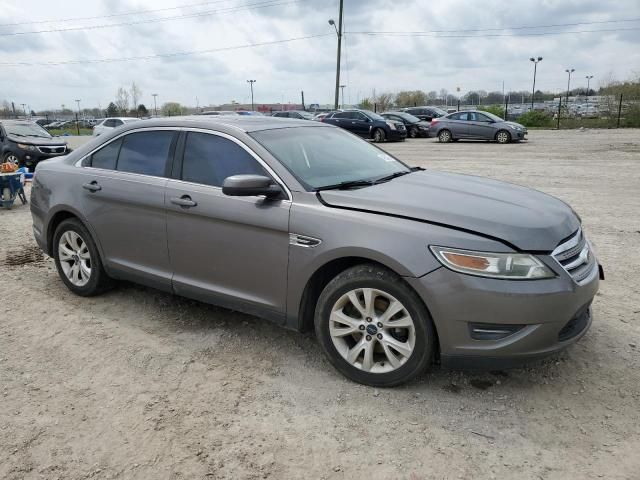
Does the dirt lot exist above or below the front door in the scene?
below

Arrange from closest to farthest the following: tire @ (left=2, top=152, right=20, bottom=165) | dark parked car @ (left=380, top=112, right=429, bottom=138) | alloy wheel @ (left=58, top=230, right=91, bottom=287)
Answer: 1. alloy wheel @ (left=58, top=230, right=91, bottom=287)
2. tire @ (left=2, top=152, right=20, bottom=165)
3. dark parked car @ (left=380, top=112, right=429, bottom=138)

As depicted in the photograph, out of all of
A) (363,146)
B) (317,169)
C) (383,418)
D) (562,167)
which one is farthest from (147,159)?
(562,167)

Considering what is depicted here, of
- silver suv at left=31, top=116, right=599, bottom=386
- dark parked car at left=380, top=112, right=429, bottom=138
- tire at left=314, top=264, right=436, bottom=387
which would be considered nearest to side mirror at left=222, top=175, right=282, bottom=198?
silver suv at left=31, top=116, right=599, bottom=386

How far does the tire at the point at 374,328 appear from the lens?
3.06 meters

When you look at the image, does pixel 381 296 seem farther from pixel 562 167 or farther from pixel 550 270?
pixel 562 167

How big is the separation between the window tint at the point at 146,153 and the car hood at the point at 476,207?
1.52 metres

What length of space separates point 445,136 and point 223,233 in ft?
71.4

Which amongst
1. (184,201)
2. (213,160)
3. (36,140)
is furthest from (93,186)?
(36,140)

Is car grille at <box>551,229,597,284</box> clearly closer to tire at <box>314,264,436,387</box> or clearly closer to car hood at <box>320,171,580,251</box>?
car hood at <box>320,171,580,251</box>

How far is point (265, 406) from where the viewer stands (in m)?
3.13

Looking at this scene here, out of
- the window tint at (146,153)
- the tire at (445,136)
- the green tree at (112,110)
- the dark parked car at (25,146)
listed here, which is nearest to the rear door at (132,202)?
the window tint at (146,153)

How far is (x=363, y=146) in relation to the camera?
182 inches

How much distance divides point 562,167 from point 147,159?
1172 centimetres

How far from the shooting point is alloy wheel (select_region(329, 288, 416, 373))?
3.12m
